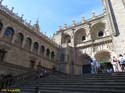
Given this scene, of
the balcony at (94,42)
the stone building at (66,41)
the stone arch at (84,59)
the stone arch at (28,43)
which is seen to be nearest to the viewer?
the stone building at (66,41)

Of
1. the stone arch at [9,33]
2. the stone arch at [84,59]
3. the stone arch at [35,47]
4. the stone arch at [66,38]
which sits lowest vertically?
the stone arch at [84,59]

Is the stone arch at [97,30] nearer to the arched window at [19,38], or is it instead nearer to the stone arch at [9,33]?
the arched window at [19,38]

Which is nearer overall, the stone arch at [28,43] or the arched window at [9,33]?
the arched window at [9,33]

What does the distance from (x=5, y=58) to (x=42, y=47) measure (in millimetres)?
8906

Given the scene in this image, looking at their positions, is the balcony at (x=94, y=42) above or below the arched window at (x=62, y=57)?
above

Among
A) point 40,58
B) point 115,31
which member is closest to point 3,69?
point 40,58

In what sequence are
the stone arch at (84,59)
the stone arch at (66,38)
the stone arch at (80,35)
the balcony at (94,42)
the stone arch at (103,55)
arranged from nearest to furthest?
the stone arch at (103,55)
the balcony at (94,42)
the stone arch at (84,59)
the stone arch at (80,35)
the stone arch at (66,38)

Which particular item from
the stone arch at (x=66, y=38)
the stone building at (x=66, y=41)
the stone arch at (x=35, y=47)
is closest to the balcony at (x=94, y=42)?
the stone building at (x=66, y=41)

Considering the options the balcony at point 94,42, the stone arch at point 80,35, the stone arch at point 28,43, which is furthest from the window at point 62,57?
the stone arch at point 28,43

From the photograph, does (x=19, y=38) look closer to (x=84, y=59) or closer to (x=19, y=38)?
(x=19, y=38)

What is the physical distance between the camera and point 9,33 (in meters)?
20.8

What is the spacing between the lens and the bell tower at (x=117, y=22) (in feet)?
63.3

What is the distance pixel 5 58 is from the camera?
18922 mm

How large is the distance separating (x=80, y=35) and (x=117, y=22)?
1150cm
